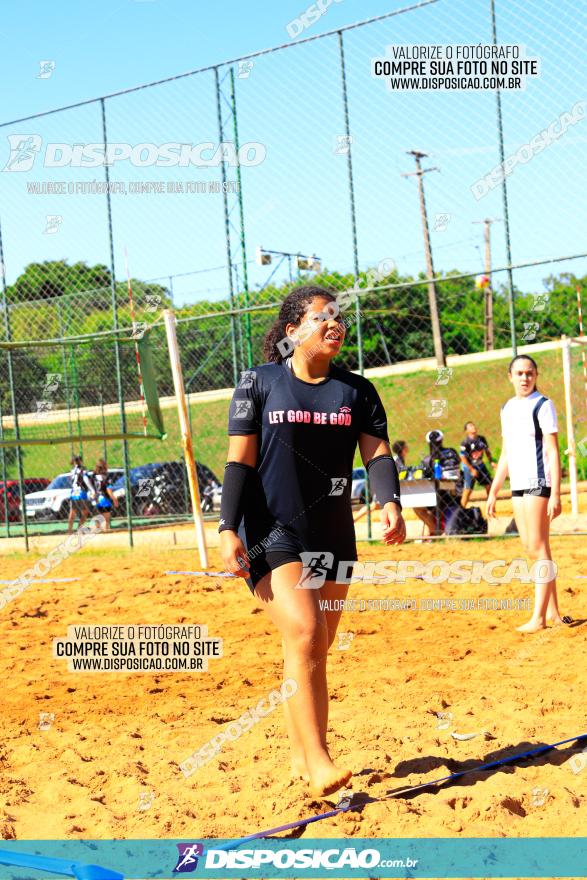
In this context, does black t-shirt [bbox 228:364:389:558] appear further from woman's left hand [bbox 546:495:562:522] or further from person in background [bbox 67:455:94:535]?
person in background [bbox 67:455:94:535]

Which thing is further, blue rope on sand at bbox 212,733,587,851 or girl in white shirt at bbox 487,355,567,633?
girl in white shirt at bbox 487,355,567,633

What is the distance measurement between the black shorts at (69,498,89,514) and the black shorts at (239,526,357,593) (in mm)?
12964

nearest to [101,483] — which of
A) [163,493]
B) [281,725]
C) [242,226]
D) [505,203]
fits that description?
[163,493]

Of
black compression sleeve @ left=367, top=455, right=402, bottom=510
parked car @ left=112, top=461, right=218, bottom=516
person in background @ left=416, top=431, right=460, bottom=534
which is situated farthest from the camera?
parked car @ left=112, top=461, right=218, bottom=516

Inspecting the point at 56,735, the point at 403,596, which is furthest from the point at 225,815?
the point at 403,596

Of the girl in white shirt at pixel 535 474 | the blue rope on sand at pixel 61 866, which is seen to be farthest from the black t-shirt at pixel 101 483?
the blue rope on sand at pixel 61 866

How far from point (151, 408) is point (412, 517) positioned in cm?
598

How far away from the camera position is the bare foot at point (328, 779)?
3361mm

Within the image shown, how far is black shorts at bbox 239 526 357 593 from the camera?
3.69 meters

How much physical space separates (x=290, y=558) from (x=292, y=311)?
1.04 metres

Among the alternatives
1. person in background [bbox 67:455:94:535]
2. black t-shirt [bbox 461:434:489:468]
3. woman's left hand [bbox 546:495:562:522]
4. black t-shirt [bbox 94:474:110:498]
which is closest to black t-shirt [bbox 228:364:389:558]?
woman's left hand [bbox 546:495:562:522]

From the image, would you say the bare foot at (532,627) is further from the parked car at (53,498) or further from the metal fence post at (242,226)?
the parked car at (53,498)

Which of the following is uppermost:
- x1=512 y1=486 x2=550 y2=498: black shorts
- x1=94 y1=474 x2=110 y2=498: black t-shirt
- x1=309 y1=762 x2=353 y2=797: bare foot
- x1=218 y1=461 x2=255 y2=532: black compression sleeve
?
x1=218 y1=461 x2=255 y2=532: black compression sleeve

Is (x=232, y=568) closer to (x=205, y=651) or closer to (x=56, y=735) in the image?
(x=56, y=735)
